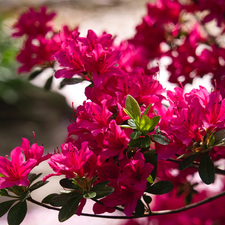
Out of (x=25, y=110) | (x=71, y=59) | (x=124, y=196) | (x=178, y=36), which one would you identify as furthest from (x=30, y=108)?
(x=124, y=196)

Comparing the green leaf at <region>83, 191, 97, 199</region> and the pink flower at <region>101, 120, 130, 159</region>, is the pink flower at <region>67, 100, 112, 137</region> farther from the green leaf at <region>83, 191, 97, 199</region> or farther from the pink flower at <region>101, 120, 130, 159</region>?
the green leaf at <region>83, 191, 97, 199</region>

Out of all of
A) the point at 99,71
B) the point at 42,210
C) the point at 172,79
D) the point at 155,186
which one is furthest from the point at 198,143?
the point at 42,210

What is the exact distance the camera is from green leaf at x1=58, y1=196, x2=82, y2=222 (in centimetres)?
60

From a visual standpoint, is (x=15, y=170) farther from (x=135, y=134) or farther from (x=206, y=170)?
(x=206, y=170)

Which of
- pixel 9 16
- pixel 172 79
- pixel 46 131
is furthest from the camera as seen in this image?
pixel 9 16

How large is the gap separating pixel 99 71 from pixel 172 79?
56 centimetres

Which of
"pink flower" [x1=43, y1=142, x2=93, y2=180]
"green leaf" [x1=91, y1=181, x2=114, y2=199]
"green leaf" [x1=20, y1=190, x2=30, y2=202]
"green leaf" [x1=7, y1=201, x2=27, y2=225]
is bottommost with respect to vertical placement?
"green leaf" [x1=7, y1=201, x2=27, y2=225]

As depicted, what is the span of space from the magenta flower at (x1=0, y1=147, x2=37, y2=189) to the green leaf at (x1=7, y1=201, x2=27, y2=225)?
6 centimetres

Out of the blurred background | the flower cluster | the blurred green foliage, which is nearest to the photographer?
the flower cluster

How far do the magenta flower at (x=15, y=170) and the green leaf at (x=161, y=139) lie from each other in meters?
0.25

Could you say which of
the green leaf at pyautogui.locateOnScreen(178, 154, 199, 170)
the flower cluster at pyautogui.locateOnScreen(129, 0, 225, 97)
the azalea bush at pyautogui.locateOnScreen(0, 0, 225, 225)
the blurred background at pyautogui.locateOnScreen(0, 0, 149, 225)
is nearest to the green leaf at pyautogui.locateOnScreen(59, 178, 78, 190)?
the azalea bush at pyautogui.locateOnScreen(0, 0, 225, 225)

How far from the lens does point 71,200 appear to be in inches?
24.7

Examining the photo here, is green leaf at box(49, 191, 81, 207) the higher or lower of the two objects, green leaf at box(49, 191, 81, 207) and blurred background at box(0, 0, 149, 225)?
the higher

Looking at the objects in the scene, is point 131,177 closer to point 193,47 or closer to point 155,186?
point 155,186
